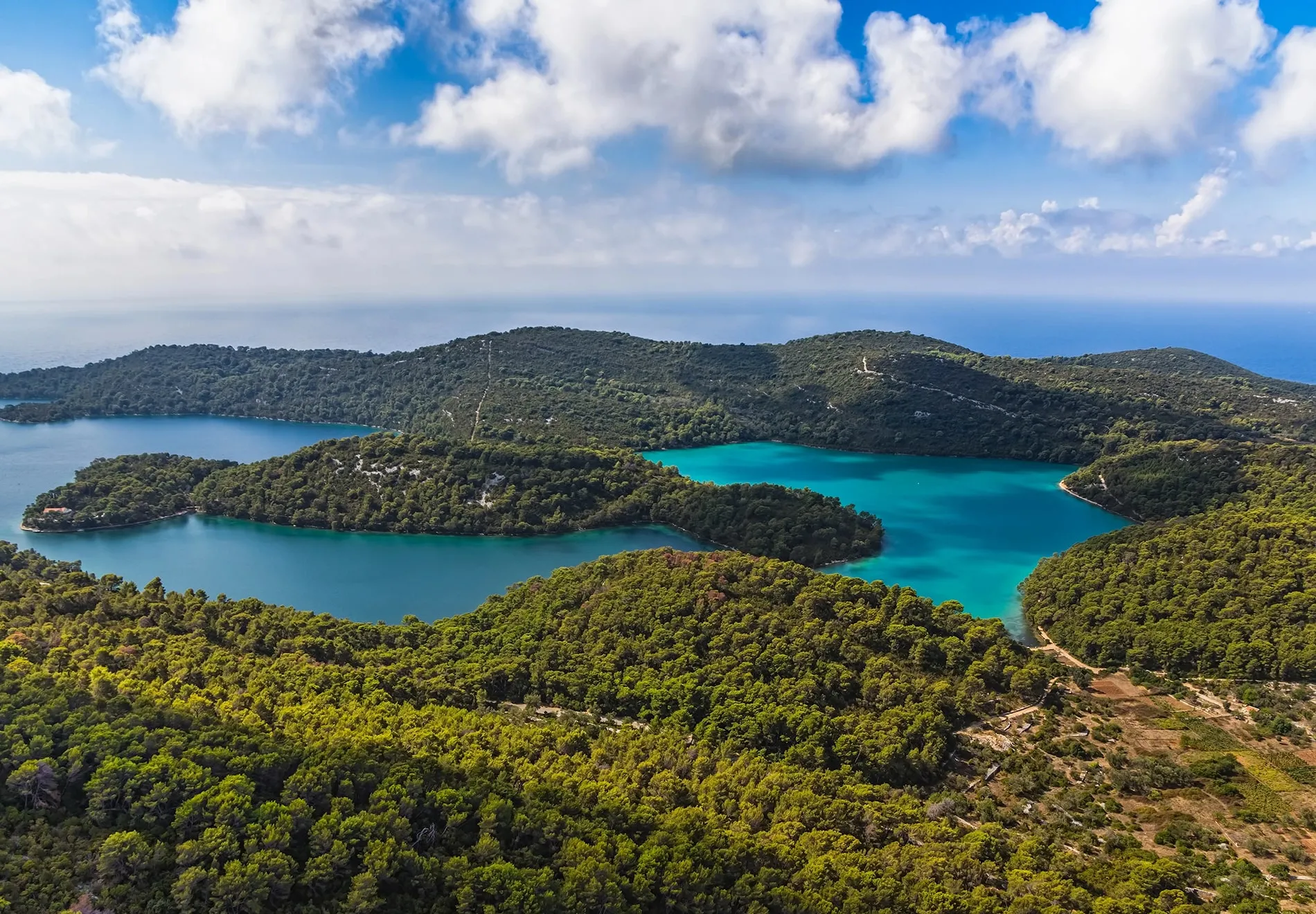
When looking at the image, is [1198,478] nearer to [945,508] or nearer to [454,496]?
[945,508]

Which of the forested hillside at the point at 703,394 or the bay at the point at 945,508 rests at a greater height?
the forested hillside at the point at 703,394

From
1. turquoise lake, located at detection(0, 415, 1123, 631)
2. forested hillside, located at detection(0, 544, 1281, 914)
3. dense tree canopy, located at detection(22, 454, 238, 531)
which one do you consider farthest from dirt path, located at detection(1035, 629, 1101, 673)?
dense tree canopy, located at detection(22, 454, 238, 531)

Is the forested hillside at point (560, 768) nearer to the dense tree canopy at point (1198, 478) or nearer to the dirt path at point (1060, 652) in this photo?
the dirt path at point (1060, 652)

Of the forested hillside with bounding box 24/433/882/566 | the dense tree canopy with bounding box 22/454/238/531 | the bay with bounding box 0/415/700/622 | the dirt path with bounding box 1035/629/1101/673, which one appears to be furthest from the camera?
the dense tree canopy with bounding box 22/454/238/531

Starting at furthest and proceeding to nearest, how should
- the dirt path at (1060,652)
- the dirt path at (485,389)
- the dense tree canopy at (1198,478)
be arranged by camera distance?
1. the dirt path at (485,389)
2. the dense tree canopy at (1198,478)
3. the dirt path at (1060,652)

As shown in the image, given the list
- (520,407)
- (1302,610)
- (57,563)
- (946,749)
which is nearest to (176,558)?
(57,563)

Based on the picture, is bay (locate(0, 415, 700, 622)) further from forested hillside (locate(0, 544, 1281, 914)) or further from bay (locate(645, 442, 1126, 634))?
bay (locate(645, 442, 1126, 634))

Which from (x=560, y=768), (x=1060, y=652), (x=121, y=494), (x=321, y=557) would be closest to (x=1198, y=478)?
(x=1060, y=652)

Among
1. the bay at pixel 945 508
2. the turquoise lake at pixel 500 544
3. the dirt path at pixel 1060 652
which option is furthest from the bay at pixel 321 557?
the dirt path at pixel 1060 652
